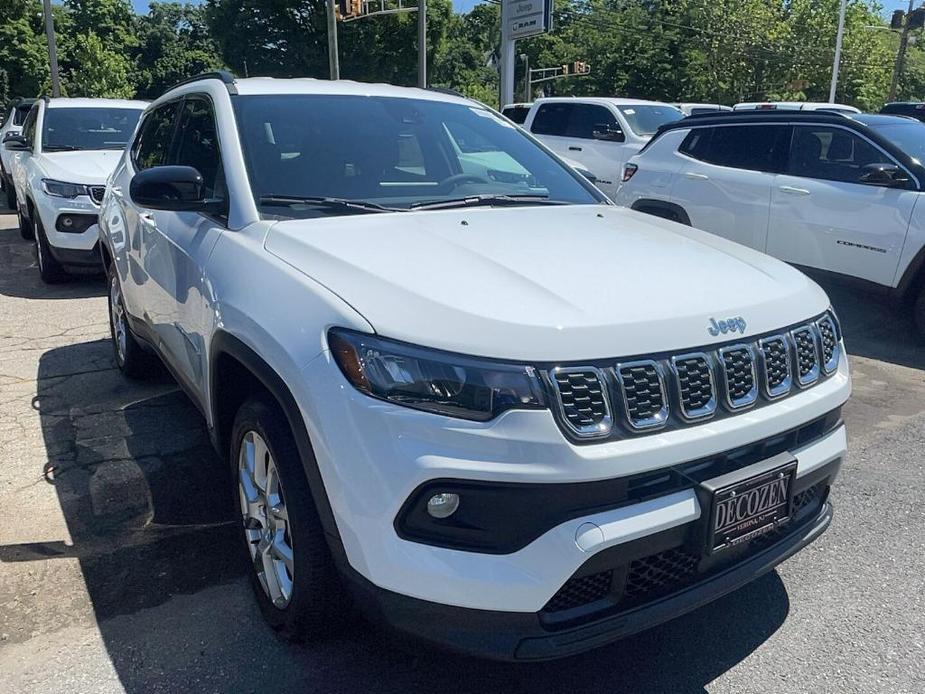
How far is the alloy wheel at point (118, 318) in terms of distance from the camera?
199 inches

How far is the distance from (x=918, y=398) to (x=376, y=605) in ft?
14.6

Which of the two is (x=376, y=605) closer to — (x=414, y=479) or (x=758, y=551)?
(x=414, y=479)

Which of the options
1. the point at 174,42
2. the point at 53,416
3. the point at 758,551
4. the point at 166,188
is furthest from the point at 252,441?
the point at 174,42

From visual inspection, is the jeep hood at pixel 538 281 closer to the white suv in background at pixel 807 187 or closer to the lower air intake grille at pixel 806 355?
the lower air intake grille at pixel 806 355

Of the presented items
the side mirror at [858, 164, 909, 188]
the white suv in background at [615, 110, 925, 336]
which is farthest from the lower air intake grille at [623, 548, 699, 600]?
the side mirror at [858, 164, 909, 188]

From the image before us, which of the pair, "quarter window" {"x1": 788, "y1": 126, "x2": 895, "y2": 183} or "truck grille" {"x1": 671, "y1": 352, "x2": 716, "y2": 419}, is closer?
"truck grille" {"x1": 671, "y1": 352, "x2": 716, "y2": 419}

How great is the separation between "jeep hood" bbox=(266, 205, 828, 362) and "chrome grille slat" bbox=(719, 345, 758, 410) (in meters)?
0.05

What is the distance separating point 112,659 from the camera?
2639 millimetres

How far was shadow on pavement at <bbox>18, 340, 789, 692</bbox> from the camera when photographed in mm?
2553

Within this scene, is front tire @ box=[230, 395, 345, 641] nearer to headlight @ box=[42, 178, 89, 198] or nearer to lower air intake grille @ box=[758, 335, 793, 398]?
lower air intake grille @ box=[758, 335, 793, 398]

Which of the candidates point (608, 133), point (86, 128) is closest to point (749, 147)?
point (608, 133)

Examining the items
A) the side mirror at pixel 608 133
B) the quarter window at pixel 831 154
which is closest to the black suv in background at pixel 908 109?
the side mirror at pixel 608 133

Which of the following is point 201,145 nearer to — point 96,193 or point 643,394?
point 643,394

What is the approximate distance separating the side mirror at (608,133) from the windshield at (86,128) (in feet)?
19.2
